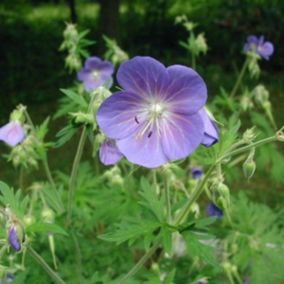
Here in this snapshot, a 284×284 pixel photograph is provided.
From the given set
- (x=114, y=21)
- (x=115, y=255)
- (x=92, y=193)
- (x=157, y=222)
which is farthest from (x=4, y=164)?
(x=157, y=222)

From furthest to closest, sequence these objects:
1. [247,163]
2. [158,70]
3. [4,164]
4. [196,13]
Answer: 1. [196,13]
2. [4,164]
3. [247,163]
4. [158,70]

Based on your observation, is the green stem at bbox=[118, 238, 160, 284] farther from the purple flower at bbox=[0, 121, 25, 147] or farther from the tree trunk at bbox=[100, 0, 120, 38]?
the tree trunk at bbox=[100, 0, 120, 38]

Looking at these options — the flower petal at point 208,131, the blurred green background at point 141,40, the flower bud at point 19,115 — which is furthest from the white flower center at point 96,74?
the blurred green background at point 141,40

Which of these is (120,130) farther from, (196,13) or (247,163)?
(196,13)

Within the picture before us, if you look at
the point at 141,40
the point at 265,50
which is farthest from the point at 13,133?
the point at 141,40

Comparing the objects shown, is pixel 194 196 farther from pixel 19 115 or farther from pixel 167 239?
pixel 19 115

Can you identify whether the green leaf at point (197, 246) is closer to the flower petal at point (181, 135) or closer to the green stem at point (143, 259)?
the green stem at point (143, 259)

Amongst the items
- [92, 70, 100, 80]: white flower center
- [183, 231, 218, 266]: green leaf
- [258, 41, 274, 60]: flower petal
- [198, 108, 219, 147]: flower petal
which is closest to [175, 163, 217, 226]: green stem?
[183, 231, 218, 266]: green leaf
